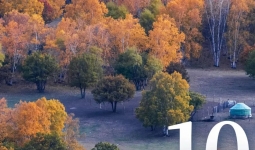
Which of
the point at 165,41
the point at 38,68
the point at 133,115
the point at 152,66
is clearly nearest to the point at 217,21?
the point at 165,41

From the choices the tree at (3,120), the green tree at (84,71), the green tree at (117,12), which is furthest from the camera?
the green tree at (117,12)

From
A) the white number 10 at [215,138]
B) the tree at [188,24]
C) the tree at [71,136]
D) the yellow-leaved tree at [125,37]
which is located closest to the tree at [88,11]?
the yellow-leaved tree at [125,37]

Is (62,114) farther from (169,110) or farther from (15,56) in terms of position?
(15,56)

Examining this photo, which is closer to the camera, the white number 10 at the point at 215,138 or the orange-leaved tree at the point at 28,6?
the white number 10 at the point at 215,138

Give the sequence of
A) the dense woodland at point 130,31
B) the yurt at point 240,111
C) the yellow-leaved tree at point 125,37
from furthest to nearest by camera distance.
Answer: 1. the yellow-leaved tree at point 125,37
2. the dense woodland at point 130,31
3. the yurt at point 240,111

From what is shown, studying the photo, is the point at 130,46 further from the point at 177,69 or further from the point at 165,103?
the point at 165,103

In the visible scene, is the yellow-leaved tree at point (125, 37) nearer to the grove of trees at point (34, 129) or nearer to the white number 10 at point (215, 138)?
the grove of trees at point (34, 129)

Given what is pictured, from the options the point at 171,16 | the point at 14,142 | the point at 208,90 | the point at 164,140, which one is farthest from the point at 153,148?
the point at 171,16
